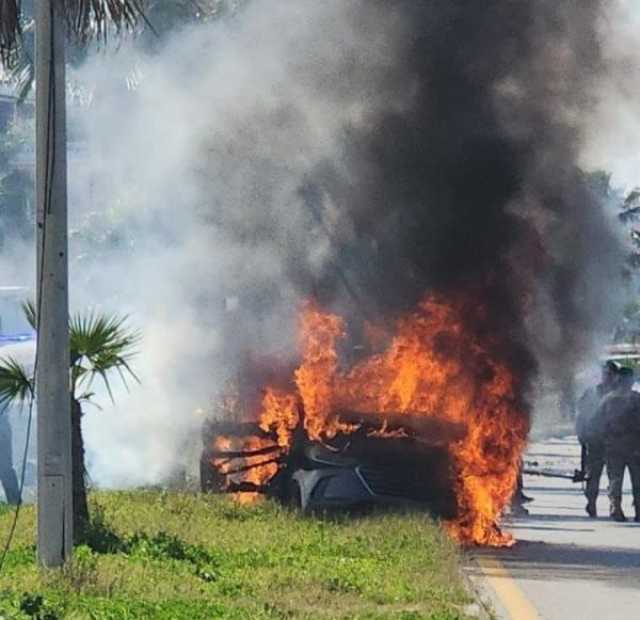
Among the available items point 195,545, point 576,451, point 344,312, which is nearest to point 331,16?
point 344,312

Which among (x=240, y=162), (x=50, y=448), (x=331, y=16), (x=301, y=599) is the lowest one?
(x=301, y=599)

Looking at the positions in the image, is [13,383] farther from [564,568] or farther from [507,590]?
[564,568]

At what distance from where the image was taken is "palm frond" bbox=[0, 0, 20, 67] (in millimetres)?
11117

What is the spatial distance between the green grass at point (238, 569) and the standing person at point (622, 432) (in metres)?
4.95

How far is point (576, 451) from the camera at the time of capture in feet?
132

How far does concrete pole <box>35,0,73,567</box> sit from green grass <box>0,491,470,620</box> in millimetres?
356

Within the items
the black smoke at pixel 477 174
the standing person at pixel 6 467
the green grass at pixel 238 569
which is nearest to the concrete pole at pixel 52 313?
the green grass at pixel 238 569

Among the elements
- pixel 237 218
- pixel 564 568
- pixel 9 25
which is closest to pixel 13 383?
pixel 9 25

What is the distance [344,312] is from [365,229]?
1.34 meters

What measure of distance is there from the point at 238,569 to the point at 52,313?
2.11 meters

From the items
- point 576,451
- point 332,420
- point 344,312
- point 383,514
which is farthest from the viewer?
point 576,451

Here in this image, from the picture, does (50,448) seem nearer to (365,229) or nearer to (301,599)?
(301,599)

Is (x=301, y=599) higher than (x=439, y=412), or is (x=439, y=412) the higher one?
(x=439, y=412)

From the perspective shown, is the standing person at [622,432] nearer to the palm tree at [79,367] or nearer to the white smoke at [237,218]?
the white smoke at [237,218]
